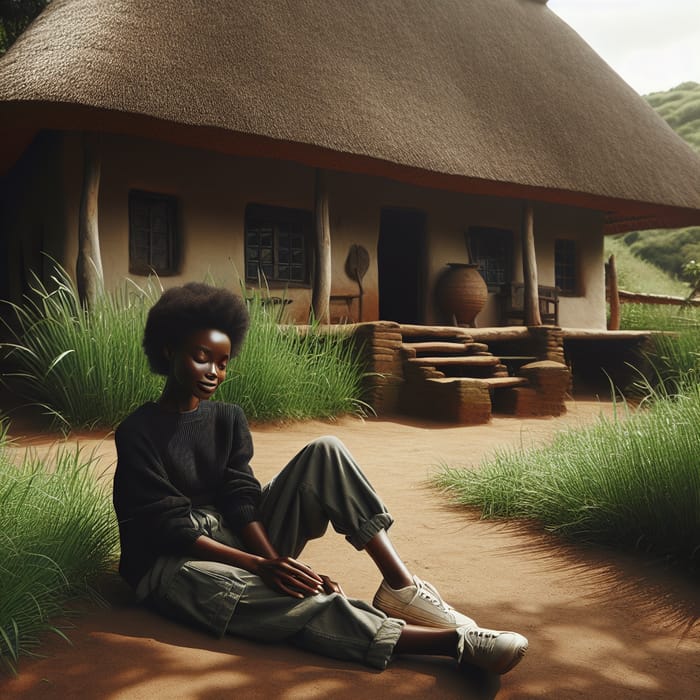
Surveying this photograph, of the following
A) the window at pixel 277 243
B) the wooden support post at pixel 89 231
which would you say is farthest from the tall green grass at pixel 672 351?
A: the wooden support post at pixel 89 231

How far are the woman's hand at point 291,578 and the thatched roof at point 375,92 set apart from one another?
209 inches

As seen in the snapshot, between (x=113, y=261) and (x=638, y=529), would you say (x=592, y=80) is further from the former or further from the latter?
(x=638, y=529)

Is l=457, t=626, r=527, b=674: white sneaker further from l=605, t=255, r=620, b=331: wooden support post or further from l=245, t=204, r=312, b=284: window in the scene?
l=605, t=255, r=620, b=331: wooden support post

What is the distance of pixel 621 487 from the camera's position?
11.9 feet

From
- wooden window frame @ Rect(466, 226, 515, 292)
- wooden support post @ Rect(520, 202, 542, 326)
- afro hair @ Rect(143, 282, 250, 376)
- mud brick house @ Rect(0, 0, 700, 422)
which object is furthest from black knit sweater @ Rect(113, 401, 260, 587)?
wooden window frame @ Rect(466, 226, 515, 292)

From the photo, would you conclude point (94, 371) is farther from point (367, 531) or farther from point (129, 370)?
point (367, 531)

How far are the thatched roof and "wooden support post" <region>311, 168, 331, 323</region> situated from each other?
0.40m

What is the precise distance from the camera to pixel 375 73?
30.3 feet

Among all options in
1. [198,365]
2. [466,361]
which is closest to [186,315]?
[198,365]

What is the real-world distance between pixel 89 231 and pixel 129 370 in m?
2.07

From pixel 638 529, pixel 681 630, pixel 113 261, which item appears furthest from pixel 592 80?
pixel 681 630

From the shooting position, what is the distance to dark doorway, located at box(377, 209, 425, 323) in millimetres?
11750

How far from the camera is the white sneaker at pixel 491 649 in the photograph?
2.16 metres

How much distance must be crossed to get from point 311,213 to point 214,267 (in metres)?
1.63
